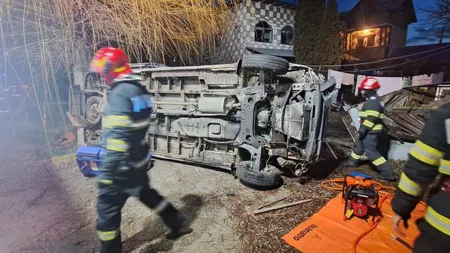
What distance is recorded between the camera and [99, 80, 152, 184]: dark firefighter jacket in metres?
1.88

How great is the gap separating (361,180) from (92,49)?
5.87 meters

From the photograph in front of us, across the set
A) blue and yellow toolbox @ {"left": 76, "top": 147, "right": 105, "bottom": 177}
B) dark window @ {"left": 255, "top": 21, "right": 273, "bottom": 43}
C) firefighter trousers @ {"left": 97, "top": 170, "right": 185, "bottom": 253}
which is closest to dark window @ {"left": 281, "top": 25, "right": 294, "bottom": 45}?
dark window @ {"left": 255, "top": 21, "right": 273, "bottom": 43}

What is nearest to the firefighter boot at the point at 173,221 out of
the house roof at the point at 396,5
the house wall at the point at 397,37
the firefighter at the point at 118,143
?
the firefighter at the point at 118,143

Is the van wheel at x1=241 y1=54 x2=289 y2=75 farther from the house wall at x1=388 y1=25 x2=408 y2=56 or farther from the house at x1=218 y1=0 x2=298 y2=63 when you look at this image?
the house wall at x1=388 y1=25 x2=408 y2=56

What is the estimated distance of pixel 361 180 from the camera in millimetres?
2955

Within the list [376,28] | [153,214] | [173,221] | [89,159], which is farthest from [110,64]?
[376,28]

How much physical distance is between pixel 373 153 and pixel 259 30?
10.3 m

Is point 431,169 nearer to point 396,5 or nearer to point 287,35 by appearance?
point 287,35

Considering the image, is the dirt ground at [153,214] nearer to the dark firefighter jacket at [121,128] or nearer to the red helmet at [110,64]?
the dark firefighter jacket at [121,128]

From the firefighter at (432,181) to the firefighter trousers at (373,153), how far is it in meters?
3.03

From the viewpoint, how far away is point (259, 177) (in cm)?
344

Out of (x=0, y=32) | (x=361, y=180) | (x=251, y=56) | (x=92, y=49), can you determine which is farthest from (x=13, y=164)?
(x=361, y=180)

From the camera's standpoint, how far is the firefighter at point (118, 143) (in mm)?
1887

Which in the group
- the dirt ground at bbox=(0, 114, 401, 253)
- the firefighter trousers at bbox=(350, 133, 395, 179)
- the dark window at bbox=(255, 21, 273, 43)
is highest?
the dark window at bbox=(255, 21, 273, 43)
